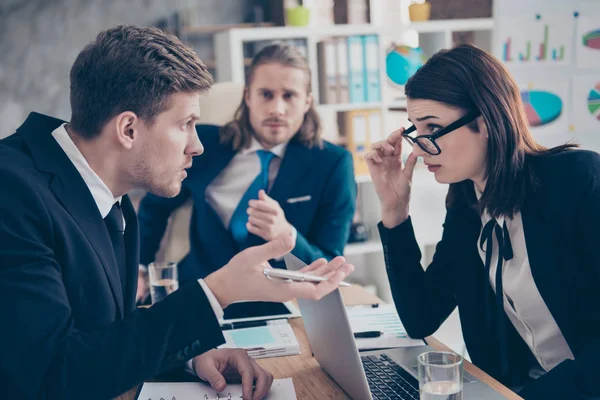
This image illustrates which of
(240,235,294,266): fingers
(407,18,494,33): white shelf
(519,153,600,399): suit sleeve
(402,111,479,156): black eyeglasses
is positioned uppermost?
(407,18,494,33): white shelf

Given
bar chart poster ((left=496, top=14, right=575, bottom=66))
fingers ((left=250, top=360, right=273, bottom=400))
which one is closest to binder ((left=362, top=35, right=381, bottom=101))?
bar chart poster ((left=496, top=14, right=575, bottom=66))

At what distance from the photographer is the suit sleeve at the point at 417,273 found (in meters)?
1.66

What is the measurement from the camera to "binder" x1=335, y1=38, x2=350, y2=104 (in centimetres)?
345

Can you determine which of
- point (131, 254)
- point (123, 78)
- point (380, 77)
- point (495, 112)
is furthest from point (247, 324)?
point (380, 77)

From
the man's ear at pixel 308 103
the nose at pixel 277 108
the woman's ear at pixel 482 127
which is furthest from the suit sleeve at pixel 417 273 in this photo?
the man's ear at pixel 308 103

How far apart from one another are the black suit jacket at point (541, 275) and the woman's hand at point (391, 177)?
4 centimetres

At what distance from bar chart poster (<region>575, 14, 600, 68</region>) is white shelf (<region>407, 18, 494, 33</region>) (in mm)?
447

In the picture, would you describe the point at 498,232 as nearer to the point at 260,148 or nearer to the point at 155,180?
the point at 155,180

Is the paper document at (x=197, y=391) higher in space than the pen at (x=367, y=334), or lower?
higher

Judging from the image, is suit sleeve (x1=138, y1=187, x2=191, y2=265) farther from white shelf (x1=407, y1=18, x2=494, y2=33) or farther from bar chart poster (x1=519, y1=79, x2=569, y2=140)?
bar chart poster (x1=519, y1=79, x2=569, y2=140)

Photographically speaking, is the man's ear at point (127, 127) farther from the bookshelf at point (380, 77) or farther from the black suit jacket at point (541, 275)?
the bookshelf at point (380, 77)

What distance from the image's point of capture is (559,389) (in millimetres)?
1312

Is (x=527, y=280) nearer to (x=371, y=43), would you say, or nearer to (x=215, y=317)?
(x=215, y=317)

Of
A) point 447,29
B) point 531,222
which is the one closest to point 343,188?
point 531,222
